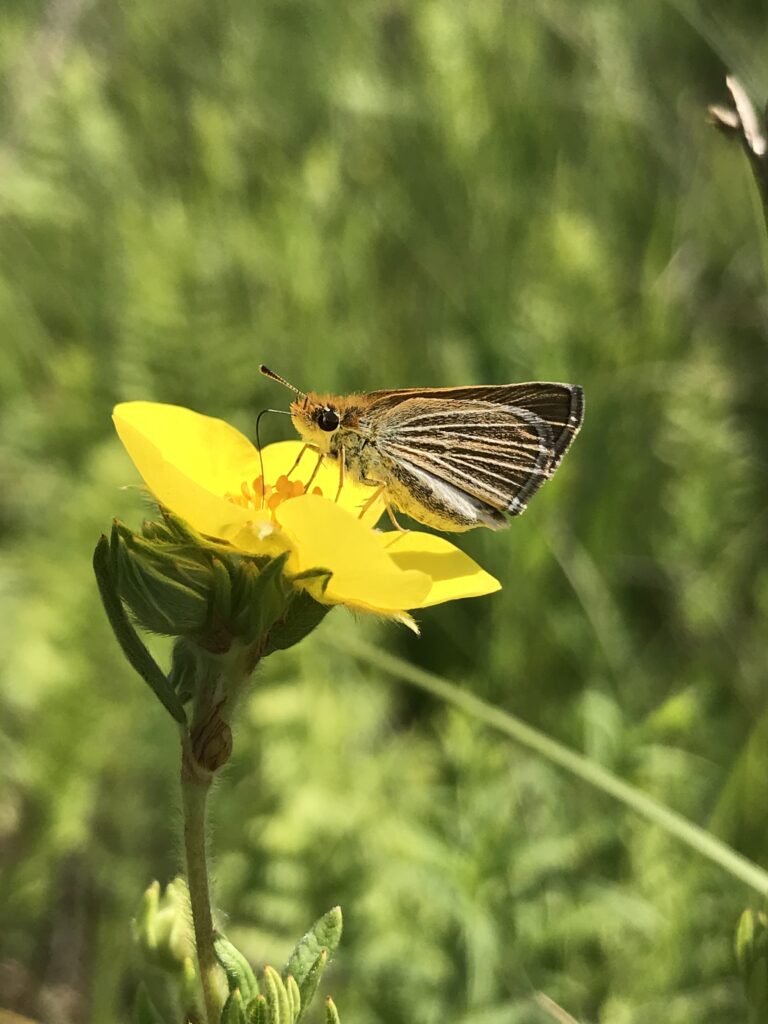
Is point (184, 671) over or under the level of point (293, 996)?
over

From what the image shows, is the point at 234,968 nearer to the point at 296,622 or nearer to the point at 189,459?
the point at 296,622

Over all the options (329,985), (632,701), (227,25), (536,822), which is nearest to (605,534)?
(632,701)

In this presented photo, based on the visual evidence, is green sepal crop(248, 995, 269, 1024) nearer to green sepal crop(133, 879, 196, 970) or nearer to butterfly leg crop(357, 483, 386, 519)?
green sepal crop(133, 879, 196, 970)

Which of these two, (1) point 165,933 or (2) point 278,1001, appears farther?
(1) point 165,933

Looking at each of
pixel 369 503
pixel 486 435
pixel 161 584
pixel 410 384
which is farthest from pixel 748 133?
pixel 410 384

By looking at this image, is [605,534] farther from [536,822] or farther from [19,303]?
[19,303]

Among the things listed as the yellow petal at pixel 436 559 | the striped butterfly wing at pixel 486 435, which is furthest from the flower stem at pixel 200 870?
the striped butterfly wing at pixel 486 435
